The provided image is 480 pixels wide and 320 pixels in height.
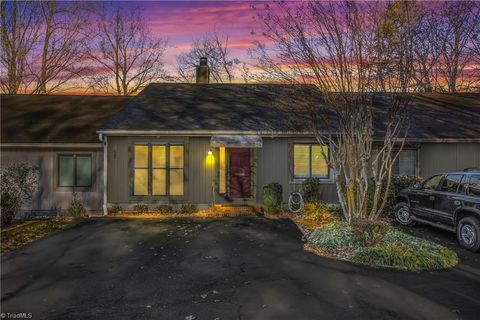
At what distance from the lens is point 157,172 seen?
14.0 meters

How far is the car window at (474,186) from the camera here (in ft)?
29.0

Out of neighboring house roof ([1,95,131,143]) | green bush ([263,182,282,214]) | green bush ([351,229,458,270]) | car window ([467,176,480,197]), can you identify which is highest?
neighboring house roof ([1,95,131,143])

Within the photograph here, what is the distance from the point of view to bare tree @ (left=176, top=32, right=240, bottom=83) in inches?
1425

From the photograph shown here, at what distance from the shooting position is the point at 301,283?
6.57m

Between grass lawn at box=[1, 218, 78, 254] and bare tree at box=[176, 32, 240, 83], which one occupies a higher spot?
bare tree at box=[176, 32, 240, 83]

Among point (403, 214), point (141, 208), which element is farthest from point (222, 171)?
point (403, 214)

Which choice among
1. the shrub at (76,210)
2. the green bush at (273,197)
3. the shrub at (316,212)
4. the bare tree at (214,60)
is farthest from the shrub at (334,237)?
the bare tree at (214,60)

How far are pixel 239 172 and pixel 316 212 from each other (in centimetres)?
337

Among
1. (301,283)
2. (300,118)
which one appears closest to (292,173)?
(300,118)

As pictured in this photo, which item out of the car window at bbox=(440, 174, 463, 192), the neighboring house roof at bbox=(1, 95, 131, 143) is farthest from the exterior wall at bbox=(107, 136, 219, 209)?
the car window at bbox=(440, 174, 463, 192)

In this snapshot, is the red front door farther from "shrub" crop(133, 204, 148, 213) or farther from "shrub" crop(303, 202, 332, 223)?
"shrub" crop(133, 204, 148, 213)

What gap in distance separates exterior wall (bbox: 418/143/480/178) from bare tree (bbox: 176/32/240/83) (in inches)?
935

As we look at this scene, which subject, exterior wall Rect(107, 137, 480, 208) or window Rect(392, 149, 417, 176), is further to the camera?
window Rect(392, 149, 417, 176)

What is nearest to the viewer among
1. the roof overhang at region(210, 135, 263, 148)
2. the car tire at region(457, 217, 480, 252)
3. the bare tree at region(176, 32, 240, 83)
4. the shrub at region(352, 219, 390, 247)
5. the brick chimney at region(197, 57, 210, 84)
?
the shrub at region(352, 219, 390, 247)
